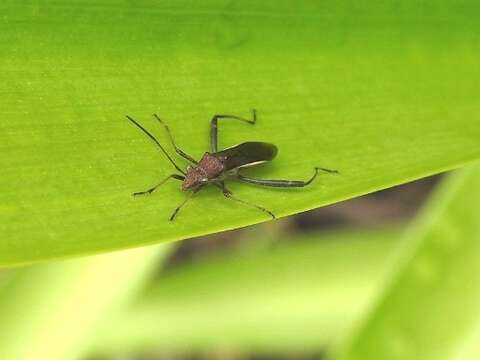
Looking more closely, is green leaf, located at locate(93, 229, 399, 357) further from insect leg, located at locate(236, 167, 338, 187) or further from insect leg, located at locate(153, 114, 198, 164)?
insect leg, located at locate(153, 114, 198, 164)

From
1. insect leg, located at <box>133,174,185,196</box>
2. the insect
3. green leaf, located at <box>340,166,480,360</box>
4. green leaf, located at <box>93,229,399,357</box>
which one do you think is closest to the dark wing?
the insect

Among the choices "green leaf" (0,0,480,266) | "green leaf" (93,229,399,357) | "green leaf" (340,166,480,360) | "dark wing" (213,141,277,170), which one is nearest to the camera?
"green leaf" (0,0,480,266)

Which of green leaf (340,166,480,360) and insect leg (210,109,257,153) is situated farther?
green leaf (340,166,480,360)

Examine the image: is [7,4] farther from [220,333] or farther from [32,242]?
[220,333]

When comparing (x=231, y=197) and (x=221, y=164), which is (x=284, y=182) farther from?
(x=221, y=164)

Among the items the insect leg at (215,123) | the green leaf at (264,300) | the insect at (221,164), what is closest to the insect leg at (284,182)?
the insect at (221,164)

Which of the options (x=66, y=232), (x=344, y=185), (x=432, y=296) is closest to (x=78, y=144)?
(x=66, y=232)
